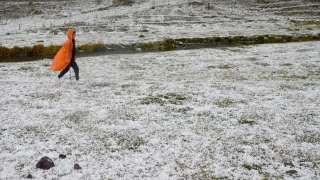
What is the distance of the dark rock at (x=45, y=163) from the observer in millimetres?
8438

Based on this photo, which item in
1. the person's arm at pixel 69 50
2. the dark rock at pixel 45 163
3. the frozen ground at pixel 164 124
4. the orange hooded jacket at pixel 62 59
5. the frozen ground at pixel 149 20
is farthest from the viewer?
the frozen ground at pixel 149 20

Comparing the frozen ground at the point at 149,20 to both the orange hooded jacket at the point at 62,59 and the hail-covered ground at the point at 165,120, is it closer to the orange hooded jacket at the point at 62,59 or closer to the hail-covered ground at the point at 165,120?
the hail-covered ground at the point at 165,120

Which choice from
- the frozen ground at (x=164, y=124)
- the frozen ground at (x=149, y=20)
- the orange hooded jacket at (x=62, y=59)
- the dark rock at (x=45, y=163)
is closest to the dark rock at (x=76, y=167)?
the frozen ground at (x=164, y=124)

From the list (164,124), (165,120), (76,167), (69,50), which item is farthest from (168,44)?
(76,167)

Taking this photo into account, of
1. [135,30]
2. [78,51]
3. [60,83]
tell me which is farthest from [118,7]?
[60,83]

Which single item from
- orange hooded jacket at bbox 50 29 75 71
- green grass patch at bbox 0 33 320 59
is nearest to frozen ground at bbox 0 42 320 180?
orange hooded jacket at bbox 50 29 75 71

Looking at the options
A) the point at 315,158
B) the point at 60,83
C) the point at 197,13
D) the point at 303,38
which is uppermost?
the point at 197,13

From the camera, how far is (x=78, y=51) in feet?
104

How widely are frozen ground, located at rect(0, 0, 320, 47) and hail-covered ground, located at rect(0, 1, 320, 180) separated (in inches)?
734

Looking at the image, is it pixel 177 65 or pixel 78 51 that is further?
pixel 78 51

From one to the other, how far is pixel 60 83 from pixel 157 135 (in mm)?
9231

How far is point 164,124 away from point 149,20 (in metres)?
51.0

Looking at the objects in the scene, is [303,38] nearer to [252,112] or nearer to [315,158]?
[252,112]

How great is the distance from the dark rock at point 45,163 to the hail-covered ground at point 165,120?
0.58 feet
